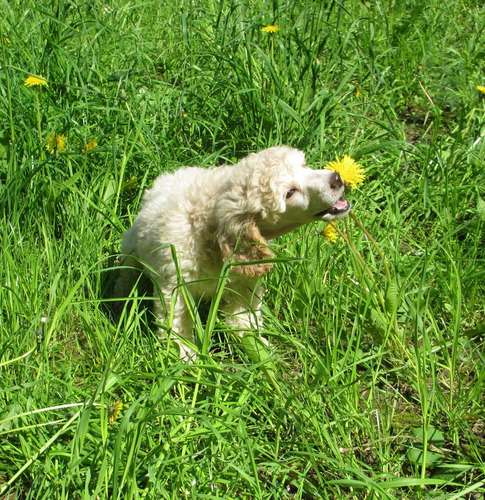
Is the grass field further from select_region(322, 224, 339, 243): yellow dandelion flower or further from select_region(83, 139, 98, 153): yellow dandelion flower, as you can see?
select_region(322, 224, 339, 243): yellow dandelion flower

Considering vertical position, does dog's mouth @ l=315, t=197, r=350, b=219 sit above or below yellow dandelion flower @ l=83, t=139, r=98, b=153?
above

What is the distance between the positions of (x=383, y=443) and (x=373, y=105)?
254cm

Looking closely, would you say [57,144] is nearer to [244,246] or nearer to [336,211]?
[244,246]

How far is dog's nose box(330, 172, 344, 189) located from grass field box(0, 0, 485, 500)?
0.25m

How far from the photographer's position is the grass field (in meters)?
2.28

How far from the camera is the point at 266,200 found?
266 cm

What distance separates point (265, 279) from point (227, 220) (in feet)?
2.26

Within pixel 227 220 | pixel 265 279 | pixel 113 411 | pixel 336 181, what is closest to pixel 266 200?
pixel 227 220

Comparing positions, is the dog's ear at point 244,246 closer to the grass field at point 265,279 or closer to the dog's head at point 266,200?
the dog's head at point 266,200

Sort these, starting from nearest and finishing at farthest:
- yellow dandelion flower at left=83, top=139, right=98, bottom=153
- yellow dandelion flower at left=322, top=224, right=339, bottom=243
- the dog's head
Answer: the dog's head → yellow dandelion flower at left=322, top=224, right=339, bottom=243 → yellow dandelion flower at left=83, top=139, right=98, bottom=153

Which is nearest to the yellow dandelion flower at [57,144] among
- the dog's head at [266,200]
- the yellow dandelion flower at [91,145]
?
the yellow dandelion flower at [91,145]

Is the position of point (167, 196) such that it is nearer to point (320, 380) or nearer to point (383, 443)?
point (320, 380)

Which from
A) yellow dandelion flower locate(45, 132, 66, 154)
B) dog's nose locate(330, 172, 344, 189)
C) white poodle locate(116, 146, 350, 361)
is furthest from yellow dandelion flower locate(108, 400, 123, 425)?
yellow dandelion flower locate(45, 132, 66, 154)

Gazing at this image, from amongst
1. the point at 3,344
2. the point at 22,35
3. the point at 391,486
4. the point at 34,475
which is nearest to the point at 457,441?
the point at 391,486
